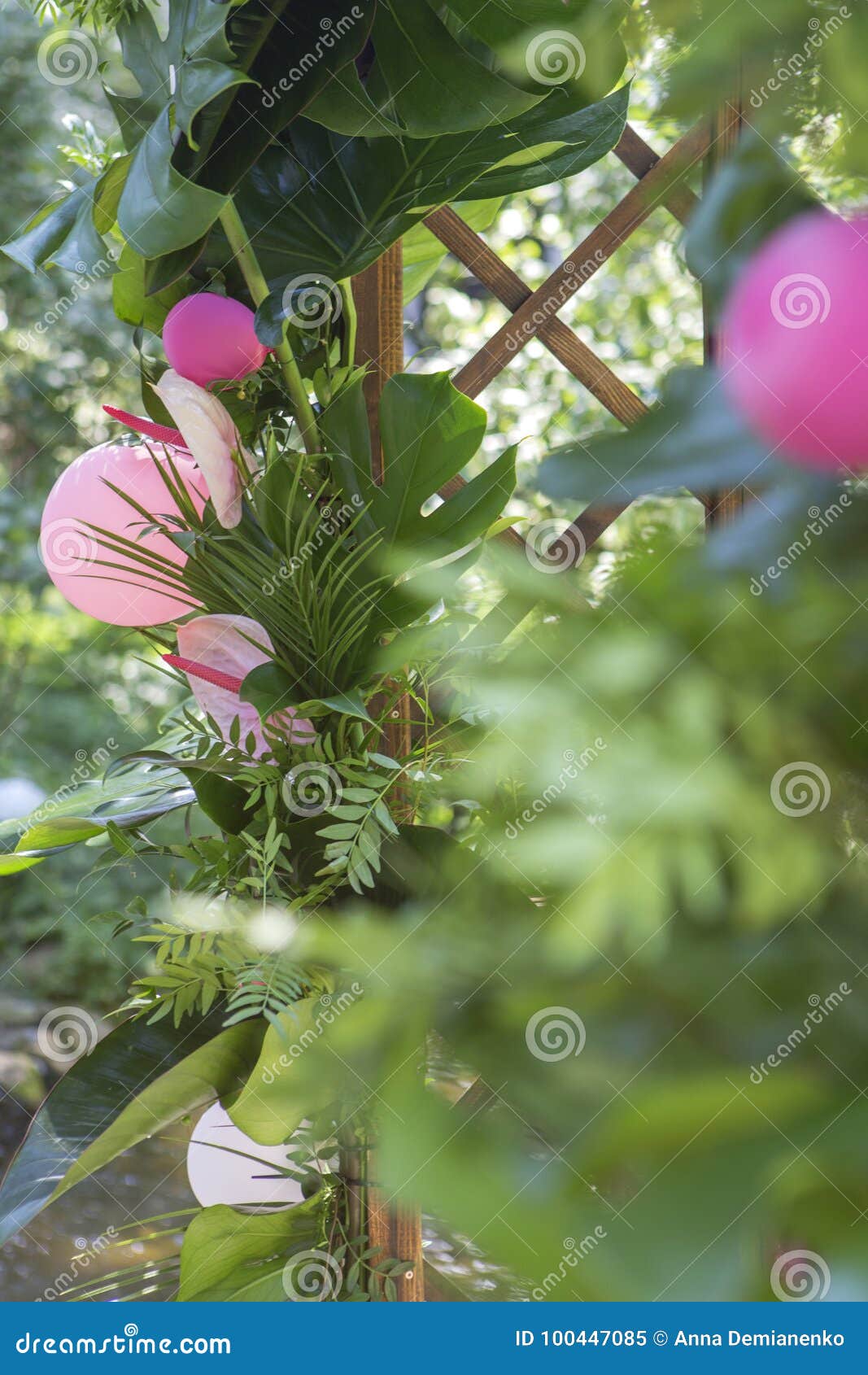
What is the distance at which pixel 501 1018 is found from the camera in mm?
98

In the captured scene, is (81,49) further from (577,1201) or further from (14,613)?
(14,613)

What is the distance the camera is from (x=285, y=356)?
2.14ft

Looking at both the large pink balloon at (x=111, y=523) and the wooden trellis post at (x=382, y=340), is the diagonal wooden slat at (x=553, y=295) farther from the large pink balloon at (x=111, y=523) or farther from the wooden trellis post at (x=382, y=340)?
the large pink balloon at (x=111, y=523)

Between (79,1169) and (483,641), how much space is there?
525mm

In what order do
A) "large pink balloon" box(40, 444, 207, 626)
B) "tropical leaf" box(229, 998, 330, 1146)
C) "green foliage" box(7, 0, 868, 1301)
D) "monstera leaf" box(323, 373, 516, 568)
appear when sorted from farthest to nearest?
1. "large pink balloon" box(40, 444, 207, 626)
2. "monstera leaf" box(323, 373, 516, 568)
3. "tropical leaf" box(229, 998, 330, 1146)
4. "green foliage" box(7, 0, 868, 1301)

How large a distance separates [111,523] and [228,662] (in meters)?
0.15

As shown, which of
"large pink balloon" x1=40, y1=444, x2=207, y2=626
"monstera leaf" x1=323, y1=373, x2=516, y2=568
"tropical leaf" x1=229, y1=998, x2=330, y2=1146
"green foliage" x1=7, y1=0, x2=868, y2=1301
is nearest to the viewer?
"green foliage" x1=7, y1=0, x2=868, y2=1301

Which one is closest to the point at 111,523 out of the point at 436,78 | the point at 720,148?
the point at 436,78

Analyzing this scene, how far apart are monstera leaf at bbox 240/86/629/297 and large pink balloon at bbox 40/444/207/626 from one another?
0.48 ft

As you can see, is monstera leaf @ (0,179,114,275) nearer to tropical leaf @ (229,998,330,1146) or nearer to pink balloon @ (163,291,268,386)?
pink balloon @ (163,291,268,386)

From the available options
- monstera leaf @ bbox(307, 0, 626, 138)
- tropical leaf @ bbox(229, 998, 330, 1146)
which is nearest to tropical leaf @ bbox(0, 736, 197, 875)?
tropical leaf @ bbox(229, 998, 330, 1146)

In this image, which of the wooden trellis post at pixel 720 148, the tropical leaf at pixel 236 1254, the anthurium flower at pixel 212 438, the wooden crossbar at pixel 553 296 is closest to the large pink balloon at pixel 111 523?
the anthurium flower at pixel 212 438

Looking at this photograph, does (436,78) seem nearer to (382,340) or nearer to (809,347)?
(382,340)

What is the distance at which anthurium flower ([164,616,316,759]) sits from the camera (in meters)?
0.62
